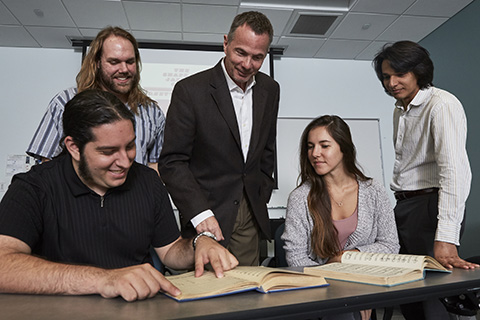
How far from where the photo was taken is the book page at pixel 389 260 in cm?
101

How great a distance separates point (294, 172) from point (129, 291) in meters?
3.60

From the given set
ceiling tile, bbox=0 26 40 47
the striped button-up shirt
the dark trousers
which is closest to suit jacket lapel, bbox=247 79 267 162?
the striped button-up shirt

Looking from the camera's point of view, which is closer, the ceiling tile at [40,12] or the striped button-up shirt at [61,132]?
the striped button-up shirt at [61,132]

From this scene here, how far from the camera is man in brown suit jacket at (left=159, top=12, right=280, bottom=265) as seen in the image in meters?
1.47

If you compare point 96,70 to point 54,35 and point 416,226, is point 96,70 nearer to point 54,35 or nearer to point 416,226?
point 416,226

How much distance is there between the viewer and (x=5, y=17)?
3.54 metres

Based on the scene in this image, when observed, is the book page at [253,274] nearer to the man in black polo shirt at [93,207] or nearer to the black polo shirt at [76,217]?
the man in black polo shirt at [93,207]

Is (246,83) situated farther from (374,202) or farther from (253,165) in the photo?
(374,202)

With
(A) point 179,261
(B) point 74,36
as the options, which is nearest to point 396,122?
(A) point 179,261

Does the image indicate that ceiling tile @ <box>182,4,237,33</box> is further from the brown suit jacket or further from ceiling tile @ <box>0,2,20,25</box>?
the brown suit jacket

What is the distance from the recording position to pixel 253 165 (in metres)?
1.62

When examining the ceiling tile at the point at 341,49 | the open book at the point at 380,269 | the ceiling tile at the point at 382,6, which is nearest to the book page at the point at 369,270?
the open book at the point at 380,269

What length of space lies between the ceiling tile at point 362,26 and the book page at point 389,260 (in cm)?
298

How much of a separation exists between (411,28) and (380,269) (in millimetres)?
3658
